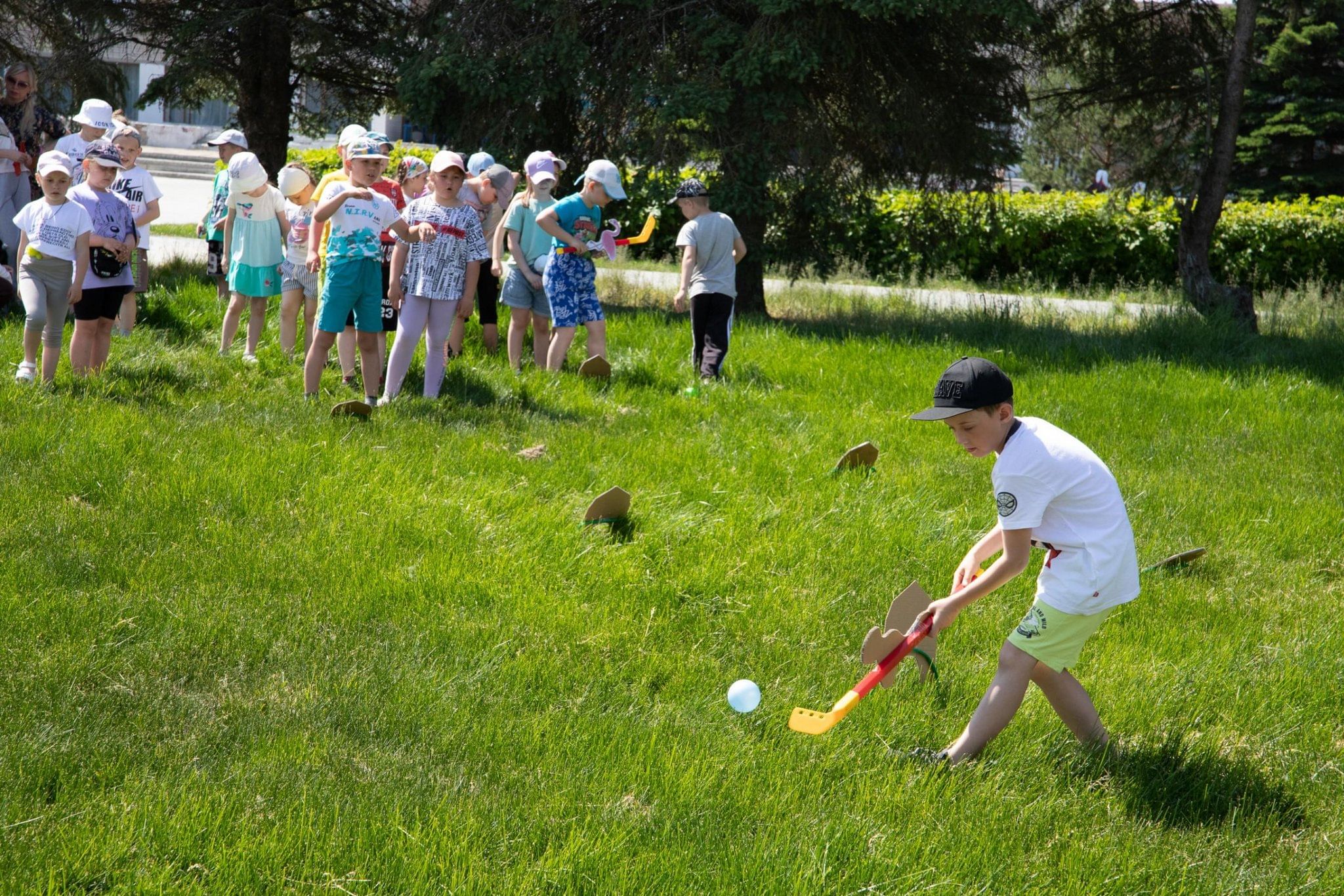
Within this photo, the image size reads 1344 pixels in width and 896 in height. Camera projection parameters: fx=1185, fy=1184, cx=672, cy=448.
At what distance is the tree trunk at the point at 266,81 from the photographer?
12.5 metres

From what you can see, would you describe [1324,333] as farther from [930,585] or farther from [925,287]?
[930,585]

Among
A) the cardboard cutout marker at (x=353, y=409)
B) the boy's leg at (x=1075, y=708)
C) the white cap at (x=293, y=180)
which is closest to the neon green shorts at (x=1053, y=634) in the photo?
the boy's leg at (x=1075, y=708)

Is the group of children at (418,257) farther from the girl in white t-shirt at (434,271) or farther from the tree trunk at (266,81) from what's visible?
the tree trunk at (266,81)

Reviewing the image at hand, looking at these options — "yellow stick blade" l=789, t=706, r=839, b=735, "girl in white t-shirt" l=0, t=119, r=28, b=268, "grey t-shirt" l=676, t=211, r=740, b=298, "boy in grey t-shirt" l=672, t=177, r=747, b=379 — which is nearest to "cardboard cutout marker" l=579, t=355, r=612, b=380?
"boy in grey t-shirt" l=672, t=177, r=747, b=379

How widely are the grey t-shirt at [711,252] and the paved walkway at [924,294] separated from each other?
444 centimetres

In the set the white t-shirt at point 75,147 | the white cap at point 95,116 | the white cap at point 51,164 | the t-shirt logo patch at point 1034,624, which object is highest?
the white cap at point 95,116

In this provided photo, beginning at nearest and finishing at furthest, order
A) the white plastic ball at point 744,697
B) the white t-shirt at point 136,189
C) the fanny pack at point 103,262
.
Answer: the white plastic ball at point 744,697 < the fanny pack at point 103,262 < the white t-shirt at point 136,189

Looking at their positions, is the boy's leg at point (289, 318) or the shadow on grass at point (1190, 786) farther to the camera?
the boy's leg at point (289, 318)

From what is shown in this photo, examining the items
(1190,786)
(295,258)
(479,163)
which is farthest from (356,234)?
(1190,786)

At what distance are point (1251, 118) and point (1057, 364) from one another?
18800mm

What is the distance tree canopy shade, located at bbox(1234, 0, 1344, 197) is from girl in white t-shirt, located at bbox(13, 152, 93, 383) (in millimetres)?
22942

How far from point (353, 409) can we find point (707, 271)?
10.3ft

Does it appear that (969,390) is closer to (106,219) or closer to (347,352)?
(347,352)

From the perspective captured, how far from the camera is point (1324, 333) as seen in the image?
11.8m
